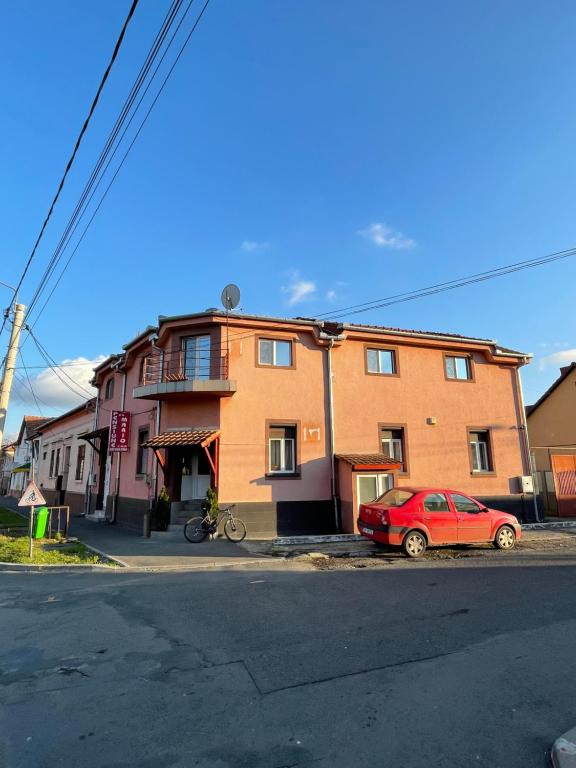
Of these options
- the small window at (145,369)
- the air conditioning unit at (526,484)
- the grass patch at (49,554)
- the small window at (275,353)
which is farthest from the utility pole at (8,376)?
the air conditioning unit at (526,484)

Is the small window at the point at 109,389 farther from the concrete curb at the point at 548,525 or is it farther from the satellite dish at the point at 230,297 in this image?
the concrete curb at the point at 548,525

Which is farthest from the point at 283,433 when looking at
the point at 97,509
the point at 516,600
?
the point at 97,509

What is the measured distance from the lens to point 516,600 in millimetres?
6945

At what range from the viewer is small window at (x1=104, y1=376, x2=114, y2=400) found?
70.4 feet

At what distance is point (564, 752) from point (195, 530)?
11.3 meters

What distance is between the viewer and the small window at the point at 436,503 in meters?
11.4

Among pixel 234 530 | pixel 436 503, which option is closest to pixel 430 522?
pixel 436 503

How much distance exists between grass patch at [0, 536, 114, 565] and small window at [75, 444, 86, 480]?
11.7m

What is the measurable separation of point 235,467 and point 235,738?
11361 mm

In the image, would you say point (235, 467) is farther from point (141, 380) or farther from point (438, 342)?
point (438, 342)

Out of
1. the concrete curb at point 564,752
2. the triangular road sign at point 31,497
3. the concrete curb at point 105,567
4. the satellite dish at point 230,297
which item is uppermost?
the satellite dish at point 230,297

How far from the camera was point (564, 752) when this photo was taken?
3125 mm

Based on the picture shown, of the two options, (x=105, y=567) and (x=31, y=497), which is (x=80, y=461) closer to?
(x=31, y=497)

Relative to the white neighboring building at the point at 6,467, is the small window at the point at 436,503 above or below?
below
